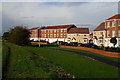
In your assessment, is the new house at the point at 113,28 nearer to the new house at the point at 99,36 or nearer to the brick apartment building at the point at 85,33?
the brick apartment building at the point at 85,33

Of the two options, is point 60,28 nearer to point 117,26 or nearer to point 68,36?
point 68,36

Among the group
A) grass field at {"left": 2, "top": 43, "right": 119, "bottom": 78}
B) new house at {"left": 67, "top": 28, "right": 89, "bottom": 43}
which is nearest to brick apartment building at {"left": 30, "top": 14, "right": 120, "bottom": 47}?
new house at {"left": 67, "top": 28, "right": 89, "bottom": 43}

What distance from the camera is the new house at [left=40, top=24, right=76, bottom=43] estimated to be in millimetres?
75938

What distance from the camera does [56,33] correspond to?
3137 inches

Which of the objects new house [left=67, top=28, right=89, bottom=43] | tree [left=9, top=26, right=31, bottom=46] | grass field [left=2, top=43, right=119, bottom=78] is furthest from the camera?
new house [left=67, top=28, right=89, bottom=43]

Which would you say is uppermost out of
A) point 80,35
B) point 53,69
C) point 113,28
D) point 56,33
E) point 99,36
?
point 56,33

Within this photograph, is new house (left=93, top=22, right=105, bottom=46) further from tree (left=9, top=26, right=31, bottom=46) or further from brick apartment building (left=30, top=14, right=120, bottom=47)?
tree (left=9, top=26, right=31, bottom=46)

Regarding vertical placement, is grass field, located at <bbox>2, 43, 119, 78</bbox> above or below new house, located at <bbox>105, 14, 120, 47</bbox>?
below

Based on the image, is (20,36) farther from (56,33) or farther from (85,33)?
(56,33)

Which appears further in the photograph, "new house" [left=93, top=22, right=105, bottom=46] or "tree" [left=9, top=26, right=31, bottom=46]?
"new house" [left=93, top=22, right=105, bottom=46]

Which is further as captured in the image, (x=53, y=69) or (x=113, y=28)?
(x=113, y=28)

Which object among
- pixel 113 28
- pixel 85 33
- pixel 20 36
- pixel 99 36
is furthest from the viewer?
pixel 85 33

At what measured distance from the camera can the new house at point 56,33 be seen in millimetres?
75938

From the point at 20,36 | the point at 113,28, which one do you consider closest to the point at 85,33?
the point at 113,28
